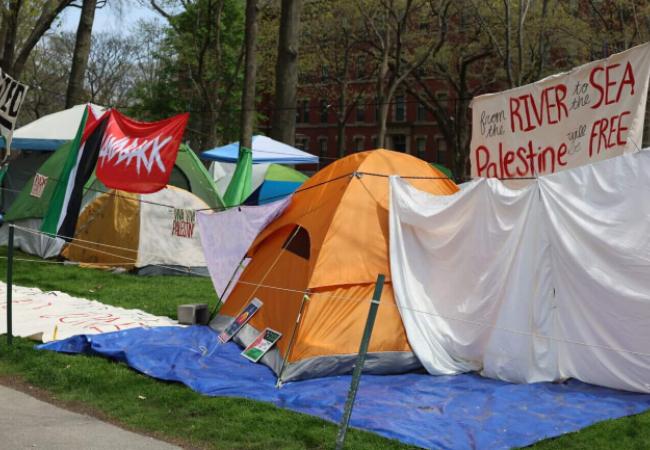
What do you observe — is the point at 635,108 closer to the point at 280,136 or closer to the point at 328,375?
the point at 328,375

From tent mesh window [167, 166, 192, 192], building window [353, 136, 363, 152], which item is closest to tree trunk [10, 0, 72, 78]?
tent mesh window [167, 166, 192, 192]

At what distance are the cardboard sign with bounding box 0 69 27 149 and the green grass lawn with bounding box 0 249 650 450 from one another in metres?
4.75

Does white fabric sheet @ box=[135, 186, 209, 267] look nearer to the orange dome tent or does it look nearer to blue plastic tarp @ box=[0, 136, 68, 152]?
the orange dome tent

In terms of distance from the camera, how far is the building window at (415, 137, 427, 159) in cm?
5716

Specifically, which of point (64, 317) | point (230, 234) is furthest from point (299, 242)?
point (64, 317)

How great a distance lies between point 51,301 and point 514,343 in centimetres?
698

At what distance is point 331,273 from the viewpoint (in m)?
8.15

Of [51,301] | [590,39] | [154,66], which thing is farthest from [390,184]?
[154,66]

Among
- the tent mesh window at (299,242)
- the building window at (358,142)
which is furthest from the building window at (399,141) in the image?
the tent mesh window at (299,242)

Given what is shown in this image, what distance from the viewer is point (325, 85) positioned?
46375 mm

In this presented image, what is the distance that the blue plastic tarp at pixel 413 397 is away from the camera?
19.3 feet

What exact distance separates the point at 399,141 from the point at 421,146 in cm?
186

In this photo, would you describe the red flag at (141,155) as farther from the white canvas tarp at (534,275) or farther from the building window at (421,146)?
the building window at (421,146)

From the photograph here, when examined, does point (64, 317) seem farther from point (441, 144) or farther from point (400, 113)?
point (400, 113)
